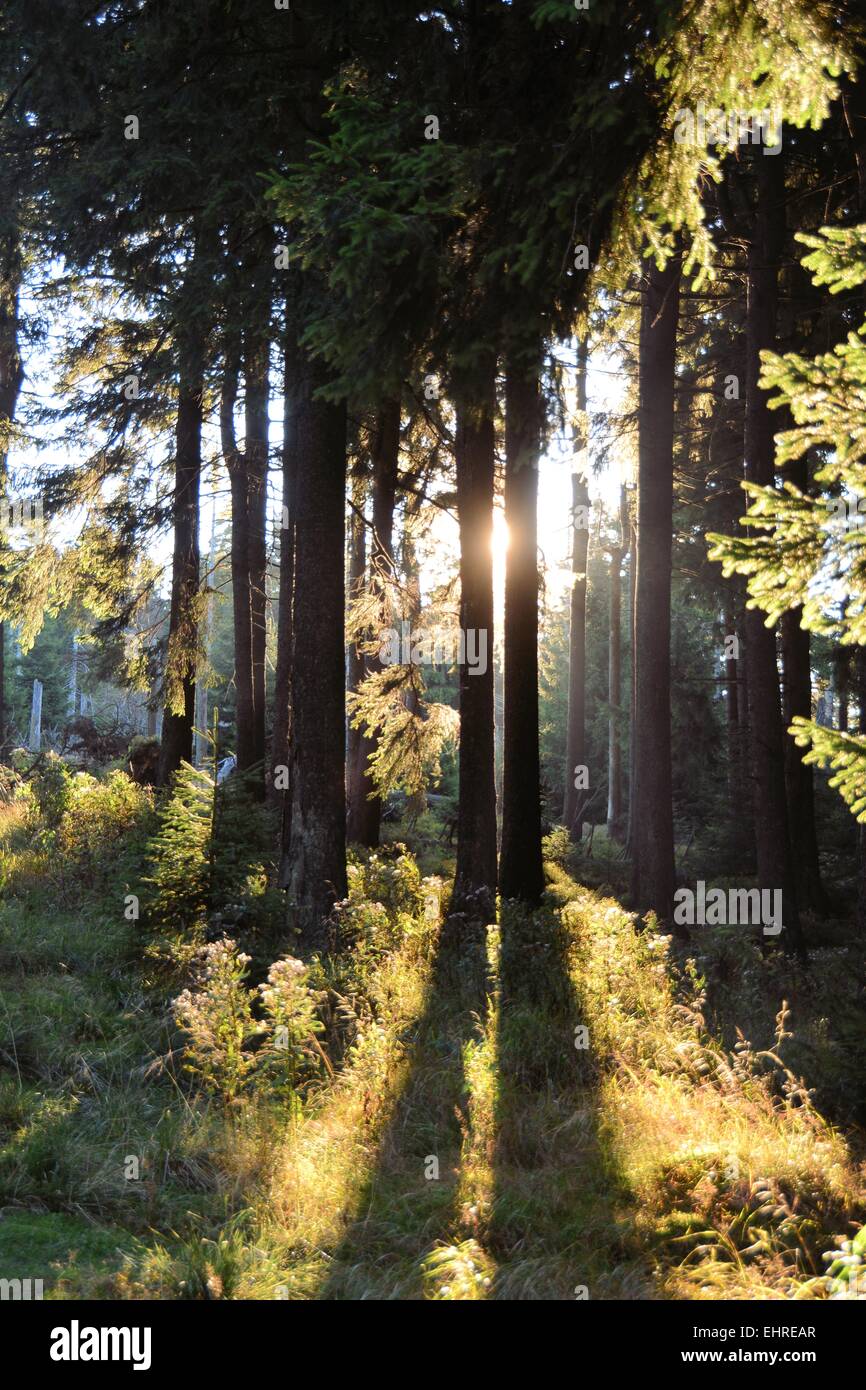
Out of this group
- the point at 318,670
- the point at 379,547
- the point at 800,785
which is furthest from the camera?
the point at 800,785

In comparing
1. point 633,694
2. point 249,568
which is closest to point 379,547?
point 249,568

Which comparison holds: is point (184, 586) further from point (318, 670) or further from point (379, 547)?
point (318, 670)

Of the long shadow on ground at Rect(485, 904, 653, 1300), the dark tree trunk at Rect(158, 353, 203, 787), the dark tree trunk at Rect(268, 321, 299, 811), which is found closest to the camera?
the long shadow on ground at Rect(485, 904, 653, 1300)

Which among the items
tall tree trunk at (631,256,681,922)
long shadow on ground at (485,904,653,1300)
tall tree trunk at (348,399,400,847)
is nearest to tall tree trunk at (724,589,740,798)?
tall tree trunk at (631,256,681,922)

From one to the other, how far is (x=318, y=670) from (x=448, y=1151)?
498cm

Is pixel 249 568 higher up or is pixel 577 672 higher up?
pixel 249 568

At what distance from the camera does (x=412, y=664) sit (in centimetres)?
1217

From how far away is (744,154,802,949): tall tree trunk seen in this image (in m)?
12.9

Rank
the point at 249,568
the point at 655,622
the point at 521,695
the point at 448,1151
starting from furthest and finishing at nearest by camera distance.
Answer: the point at 249,568, the point at 655,622, the point at 521,695, the point at 448,1151

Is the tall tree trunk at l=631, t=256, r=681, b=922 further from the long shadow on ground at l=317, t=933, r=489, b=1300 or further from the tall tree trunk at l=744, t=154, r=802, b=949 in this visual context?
the long shadow on ground at l=317, t=933, r=489, b=1300

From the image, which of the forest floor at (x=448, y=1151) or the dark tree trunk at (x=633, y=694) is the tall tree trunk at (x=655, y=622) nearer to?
the dark tree trunk at (x=633, y=694)

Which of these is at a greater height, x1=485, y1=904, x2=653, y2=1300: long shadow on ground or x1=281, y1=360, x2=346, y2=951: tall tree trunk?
x1=281, y1=360, x2=346, y2=951: tall tree trunk

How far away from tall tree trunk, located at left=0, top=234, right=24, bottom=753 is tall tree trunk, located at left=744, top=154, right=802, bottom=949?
936cm
